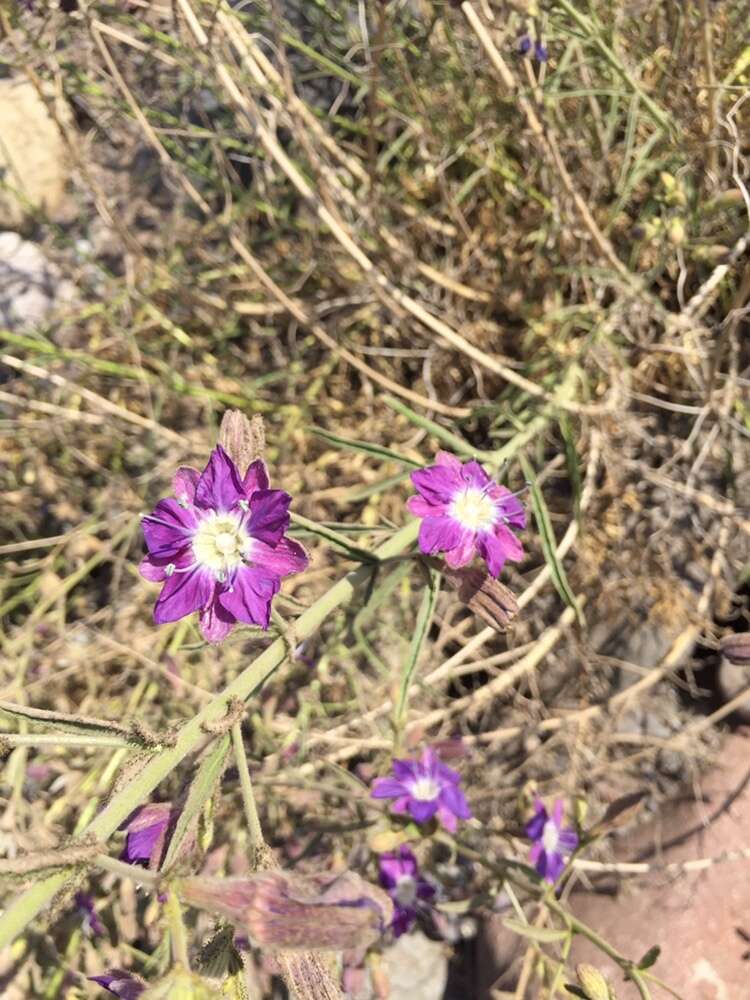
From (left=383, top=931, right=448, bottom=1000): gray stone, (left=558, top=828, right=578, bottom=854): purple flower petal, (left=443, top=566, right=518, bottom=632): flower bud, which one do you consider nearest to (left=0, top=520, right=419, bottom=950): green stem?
(left=443, top=566, right=518, bottom=632): flower bud

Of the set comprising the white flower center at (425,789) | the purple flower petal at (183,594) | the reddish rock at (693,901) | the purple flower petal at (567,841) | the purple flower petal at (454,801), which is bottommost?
the reddish rock at (693,901)

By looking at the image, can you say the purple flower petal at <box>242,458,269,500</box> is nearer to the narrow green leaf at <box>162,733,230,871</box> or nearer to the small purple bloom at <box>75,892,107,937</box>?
the narrow green leaf at <box>162,733,230,871</box>

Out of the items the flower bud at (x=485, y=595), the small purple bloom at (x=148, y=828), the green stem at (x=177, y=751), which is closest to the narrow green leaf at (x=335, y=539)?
the green stem at (x=177, y=751)

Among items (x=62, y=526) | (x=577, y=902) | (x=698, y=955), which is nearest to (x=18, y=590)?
(x=62, y=526)

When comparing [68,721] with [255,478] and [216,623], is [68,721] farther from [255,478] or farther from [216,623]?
[255,478]

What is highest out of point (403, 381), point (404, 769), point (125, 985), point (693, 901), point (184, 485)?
point (184, 485)

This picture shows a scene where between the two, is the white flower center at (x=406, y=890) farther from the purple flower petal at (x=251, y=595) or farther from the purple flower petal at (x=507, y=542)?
the purple flower petal at (x=251, y=595)

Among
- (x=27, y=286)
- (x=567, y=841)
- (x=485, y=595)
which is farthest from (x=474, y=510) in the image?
(x=27, y=286)
